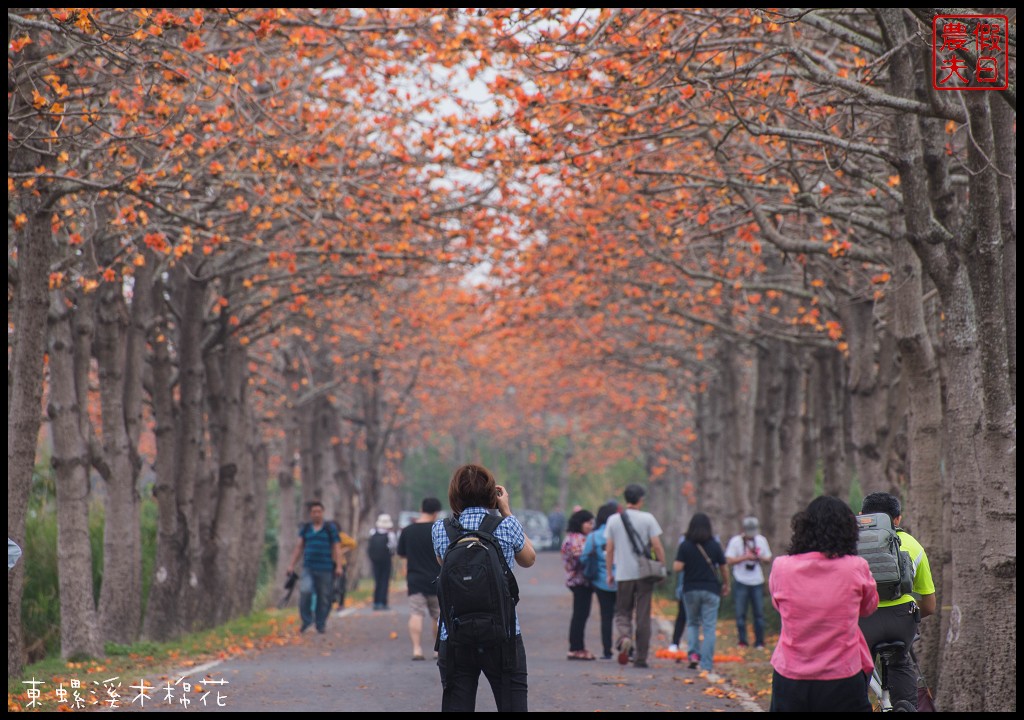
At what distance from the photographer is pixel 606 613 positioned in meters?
16.0

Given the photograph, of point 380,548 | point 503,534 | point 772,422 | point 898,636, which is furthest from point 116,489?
point 772,422

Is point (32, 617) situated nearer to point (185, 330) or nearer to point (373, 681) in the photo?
point (185, 330)

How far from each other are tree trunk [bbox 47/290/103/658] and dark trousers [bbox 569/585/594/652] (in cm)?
546

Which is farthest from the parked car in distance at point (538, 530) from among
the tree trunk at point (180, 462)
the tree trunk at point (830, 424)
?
the tree trunk at point (180, 462)

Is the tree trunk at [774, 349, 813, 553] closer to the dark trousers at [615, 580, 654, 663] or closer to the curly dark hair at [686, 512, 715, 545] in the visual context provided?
the curly dark hair at [686, 512, 715, 545]

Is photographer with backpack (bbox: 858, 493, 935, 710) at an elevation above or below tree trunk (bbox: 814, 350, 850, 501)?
below

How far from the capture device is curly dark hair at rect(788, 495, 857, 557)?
6508 mm

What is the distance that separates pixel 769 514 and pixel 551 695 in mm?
13228

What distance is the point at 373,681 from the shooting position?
13086 millimetres

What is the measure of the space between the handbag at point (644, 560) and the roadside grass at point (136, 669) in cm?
474

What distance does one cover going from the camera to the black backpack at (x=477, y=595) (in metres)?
7.00
